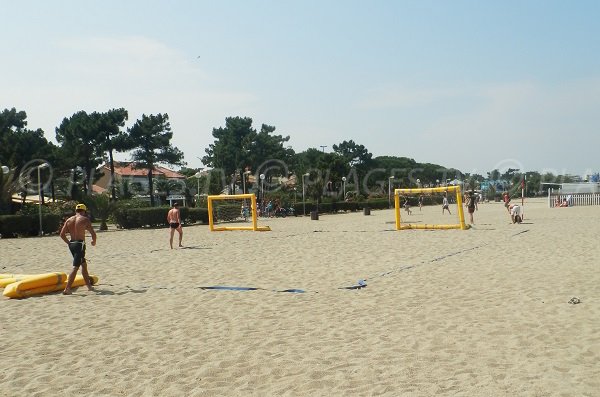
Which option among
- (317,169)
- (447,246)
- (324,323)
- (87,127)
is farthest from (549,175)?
(324,323)

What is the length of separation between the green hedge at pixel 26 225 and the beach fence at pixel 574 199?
1651 inches

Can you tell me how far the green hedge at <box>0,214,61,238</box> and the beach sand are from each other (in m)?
13.0

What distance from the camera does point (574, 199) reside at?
54656mm

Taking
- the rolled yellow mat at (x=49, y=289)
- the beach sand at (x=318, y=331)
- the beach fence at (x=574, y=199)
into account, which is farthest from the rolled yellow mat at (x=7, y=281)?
the beach fence at (x=574, y=199)

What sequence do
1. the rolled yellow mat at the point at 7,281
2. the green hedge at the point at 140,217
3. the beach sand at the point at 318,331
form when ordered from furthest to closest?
the green hedge at the point at 140,217, the rolled yellow mat at the point at 7,281, the beach sand at the point at 318,331

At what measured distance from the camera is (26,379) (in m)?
4.96

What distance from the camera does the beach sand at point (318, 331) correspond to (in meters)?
4.73

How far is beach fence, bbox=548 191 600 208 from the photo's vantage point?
174ft

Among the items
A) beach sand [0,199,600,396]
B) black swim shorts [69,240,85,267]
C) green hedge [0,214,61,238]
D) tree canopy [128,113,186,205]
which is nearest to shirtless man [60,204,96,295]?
black swim shorts [69,240,85,267]

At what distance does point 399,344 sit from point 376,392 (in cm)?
146

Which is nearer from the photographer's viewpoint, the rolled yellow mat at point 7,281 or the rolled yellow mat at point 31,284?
the rolled yellow mat at point 31,284

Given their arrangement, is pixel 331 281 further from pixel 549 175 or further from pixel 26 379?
pixel 549 175

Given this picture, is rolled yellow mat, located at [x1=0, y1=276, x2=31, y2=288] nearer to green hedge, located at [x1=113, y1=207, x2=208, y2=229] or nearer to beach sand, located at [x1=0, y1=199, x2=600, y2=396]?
beach sand, located at [x1=0, y1=199, x2=600, y2=396]

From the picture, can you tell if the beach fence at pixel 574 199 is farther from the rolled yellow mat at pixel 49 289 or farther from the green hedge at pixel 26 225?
the rolled yellow mat at pixel 49 289
